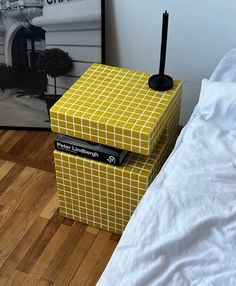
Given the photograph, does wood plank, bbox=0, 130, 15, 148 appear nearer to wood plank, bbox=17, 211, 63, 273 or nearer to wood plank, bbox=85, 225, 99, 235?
wood plank, bbox=17, 211, 63, 273

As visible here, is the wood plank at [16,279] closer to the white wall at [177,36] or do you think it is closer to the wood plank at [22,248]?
the wood plank at [22,248]

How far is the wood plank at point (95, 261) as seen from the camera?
5.22ft

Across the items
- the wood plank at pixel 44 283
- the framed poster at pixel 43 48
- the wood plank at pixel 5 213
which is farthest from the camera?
the framed poster at pixel 43 48

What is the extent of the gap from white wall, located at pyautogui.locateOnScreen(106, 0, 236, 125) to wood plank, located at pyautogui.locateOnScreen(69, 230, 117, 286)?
2.46 ft

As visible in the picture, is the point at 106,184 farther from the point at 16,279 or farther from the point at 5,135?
the point at 5,135

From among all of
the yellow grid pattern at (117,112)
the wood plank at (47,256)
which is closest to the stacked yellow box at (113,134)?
the yellow grid pattern at (117,112)

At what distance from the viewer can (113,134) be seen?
4.82 feet

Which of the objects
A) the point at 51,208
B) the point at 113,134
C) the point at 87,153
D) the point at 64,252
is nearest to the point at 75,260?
the point at 64,252

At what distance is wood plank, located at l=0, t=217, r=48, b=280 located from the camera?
1623 millimetres

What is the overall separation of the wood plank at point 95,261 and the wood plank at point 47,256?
12 centimetres

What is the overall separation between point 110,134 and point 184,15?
0.69 m

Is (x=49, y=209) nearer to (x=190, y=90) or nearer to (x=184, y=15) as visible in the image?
(x=190, y=90)

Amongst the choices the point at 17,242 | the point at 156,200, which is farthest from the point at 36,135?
the point at 156,200

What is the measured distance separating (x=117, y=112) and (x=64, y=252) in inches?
22.2
